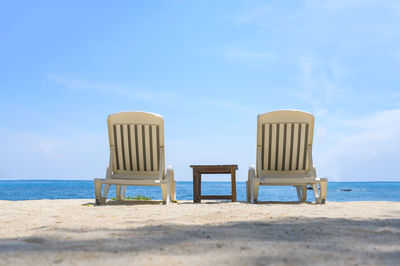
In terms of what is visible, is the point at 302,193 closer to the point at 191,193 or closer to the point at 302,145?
the point at 302,145

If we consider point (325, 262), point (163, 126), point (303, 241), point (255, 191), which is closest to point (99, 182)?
point (163, 126)

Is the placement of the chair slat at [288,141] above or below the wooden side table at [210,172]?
above

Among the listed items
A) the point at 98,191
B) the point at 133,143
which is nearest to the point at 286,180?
the point at 133,143

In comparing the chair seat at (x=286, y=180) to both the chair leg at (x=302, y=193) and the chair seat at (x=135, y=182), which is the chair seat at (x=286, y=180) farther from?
the chair seat at (x=135, y=182)

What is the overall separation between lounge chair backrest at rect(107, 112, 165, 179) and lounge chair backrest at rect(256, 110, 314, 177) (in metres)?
1.87

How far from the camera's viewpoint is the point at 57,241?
2551mm

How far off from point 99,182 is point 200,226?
3.84m

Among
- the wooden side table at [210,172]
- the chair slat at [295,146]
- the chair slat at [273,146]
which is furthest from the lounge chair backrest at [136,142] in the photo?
the chair slat at [295,146]

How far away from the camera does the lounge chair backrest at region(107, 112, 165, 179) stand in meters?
6.70

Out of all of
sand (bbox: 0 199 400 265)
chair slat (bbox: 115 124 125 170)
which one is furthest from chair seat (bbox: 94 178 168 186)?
sand (bbox: 0 199 400 265)

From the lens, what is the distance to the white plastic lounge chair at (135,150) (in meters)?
6.68

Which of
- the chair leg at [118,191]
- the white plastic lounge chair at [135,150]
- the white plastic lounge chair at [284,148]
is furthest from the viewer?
the chair leg at [118,191]

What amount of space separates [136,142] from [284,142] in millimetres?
2746

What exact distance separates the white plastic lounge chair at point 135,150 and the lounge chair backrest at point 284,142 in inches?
70.9
